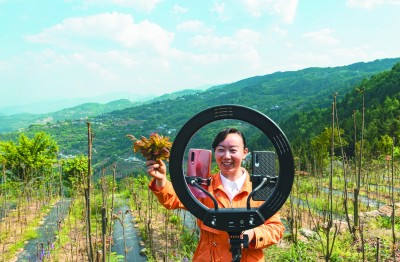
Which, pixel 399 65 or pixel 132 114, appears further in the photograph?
pixel 132 114

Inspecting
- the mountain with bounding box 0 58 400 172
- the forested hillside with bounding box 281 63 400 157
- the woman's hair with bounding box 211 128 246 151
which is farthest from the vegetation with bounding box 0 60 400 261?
the mountain with bounding box 0 58 400 172

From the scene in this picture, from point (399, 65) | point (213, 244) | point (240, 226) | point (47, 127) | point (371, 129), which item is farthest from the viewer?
point (47, 127)

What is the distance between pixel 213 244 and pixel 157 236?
6641 millimetres

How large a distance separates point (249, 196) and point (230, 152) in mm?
401

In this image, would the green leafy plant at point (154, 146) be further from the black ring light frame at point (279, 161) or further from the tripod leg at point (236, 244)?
the tripod leg at point (236, 244)

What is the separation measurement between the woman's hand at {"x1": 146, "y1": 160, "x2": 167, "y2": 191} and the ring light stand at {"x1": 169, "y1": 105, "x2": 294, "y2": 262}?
14cm

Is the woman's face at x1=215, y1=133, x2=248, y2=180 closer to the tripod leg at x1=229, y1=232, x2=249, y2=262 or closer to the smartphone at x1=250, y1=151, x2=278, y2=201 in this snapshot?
the smartphone at x1=250, y1=151, x2=278, y2=201

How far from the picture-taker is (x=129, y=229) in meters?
8.67

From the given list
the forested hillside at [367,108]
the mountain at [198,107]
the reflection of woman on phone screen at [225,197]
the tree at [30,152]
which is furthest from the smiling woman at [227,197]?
the mountain at [198,107]

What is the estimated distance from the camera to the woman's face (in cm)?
137

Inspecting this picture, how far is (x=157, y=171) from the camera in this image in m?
1.21

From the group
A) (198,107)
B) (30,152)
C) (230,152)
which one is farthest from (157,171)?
(198,107)

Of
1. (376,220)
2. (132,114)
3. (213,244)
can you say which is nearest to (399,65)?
A: (376,220)

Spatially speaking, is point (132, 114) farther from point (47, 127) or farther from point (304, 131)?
point (304, 131)
